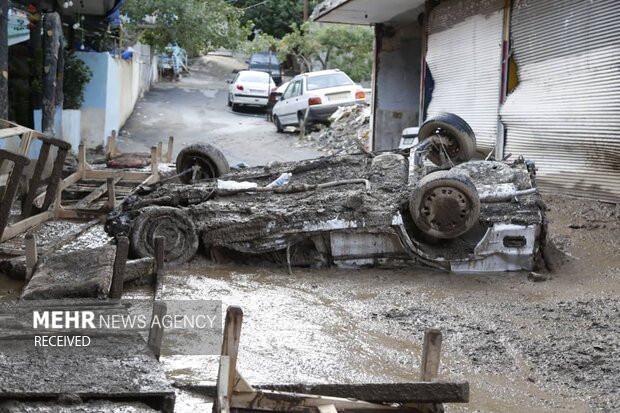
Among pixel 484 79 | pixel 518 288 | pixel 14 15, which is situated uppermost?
pixel 14 15

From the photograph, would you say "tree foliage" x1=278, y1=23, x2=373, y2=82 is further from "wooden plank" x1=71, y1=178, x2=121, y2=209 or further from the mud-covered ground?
the mud-covered ground

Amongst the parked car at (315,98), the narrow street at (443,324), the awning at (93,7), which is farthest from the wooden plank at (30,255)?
the parked car at (315,98)

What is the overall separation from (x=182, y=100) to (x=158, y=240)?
25832 millimetres

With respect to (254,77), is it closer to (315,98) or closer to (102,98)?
(315,98)

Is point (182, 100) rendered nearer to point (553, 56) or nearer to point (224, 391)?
point (553, 56)

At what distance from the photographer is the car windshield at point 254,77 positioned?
1174 inches

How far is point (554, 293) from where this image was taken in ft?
23.3

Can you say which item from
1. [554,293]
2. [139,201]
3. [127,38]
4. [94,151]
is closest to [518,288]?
[554,293]

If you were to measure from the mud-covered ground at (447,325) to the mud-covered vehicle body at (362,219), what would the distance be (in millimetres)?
199

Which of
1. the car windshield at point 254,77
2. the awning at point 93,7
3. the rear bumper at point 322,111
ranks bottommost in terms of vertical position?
the rear bumper at point 322,111

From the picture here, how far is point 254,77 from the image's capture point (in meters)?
30.1

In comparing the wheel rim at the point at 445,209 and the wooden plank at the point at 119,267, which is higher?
the wheel rim at the point at 445,209

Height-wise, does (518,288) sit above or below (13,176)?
below

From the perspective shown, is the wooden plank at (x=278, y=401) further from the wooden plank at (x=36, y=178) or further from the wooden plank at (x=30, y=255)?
the wooden plank at (x=36, y=178)
